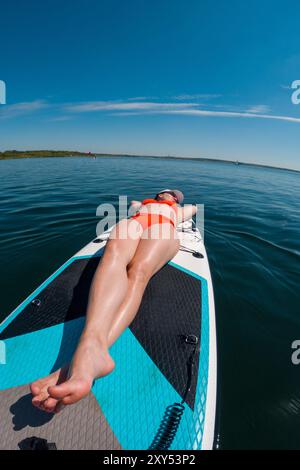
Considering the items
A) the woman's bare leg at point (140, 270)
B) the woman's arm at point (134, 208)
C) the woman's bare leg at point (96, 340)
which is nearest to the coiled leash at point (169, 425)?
the woman's bare leg at point (96, 340)

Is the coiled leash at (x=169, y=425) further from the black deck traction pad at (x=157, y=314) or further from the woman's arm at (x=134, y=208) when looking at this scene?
the woman's arm at (x=134, y=208)

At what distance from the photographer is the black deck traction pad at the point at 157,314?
2.29m

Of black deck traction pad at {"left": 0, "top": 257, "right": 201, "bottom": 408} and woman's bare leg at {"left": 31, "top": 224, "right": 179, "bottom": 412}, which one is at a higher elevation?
woman's bare leg at {"left": 31, "top": 224, "right": 179, "bottom": 412}

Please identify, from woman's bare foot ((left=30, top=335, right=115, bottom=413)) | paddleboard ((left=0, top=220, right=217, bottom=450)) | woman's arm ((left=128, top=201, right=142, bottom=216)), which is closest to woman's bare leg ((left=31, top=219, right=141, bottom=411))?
woman's bare foot ((left=30, top=335, right=115, bottom=413))

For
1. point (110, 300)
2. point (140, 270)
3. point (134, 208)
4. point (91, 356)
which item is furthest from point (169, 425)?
point (134, 208)

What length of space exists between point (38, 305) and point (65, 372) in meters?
1.50

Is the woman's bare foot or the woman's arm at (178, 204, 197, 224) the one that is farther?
the woman's arm at (178, 204, 197, 224)

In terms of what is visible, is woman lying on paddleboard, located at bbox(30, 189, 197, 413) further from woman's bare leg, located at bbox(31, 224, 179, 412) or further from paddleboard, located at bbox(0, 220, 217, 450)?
paddleboard, located at bbox(0, 220, 217, 450)

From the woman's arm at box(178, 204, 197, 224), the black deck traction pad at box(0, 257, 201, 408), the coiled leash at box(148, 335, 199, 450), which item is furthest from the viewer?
the woman's arm at box(178, 204, 197, 224)

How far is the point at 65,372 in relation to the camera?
5.54 feet

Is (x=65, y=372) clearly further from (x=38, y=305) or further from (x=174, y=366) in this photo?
(x=38, y=305)

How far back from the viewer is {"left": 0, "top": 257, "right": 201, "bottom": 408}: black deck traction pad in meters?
2.29

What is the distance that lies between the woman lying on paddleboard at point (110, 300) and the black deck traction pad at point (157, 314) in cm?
55

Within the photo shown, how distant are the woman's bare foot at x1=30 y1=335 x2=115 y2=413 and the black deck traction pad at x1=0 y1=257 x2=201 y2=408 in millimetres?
828
